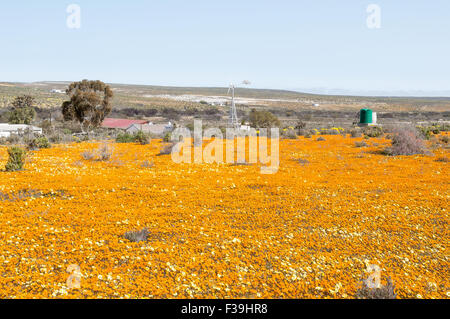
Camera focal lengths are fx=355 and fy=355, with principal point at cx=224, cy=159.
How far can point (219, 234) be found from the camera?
731 centimetres

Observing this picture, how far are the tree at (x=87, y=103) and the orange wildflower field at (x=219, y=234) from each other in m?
26.4

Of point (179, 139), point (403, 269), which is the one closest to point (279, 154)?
point (179, 139)

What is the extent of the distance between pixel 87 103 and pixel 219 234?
35.0 metres

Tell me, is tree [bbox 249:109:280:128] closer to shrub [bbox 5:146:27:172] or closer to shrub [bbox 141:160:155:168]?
shrub [bbox 141:160:155:168]

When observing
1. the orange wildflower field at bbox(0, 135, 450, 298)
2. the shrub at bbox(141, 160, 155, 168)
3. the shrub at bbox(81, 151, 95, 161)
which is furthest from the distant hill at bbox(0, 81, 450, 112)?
the orange wildflower field at bbox(0, 135, 450, 298)

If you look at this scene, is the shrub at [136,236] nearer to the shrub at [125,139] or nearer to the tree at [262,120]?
the shrub at [125,139]

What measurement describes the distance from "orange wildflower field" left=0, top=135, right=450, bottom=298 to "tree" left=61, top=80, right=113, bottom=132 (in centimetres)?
2643

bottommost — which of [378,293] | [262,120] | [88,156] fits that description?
[378,293]

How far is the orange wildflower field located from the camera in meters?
5.32

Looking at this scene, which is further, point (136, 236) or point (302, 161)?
point (302, 161)

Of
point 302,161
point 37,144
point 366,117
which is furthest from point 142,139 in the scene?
point 366,117

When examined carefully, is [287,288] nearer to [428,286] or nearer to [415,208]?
[428,286]

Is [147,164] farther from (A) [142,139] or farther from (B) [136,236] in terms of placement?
(A) [142,139]

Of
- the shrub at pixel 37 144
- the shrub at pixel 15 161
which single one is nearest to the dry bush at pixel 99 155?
the shrub at pixel 15 161
